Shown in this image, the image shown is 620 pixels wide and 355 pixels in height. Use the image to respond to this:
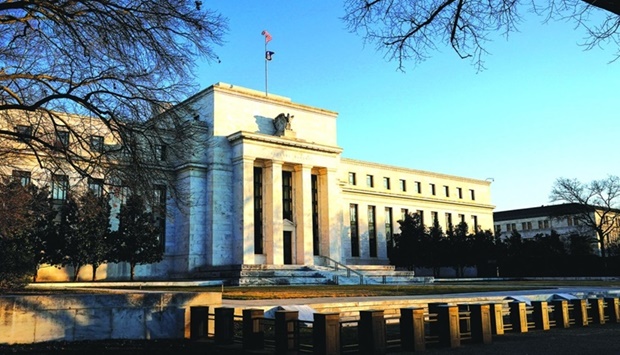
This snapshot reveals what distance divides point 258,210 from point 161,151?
3270 centimetres

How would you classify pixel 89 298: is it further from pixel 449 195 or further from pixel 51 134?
pixel 449 195

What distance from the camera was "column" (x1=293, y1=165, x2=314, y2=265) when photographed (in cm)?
4612

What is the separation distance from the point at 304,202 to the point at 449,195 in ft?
101

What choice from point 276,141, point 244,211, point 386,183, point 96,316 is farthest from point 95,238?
point 386,183

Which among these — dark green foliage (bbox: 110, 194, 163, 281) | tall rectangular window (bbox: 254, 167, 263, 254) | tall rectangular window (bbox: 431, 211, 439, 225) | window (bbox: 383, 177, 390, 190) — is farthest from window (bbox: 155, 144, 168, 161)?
tall rectangular window (bbox: 431, 211, 439, 225)

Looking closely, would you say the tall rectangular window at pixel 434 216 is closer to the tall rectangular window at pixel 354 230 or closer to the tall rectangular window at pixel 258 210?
the tall rectangular window at pixel 354 230

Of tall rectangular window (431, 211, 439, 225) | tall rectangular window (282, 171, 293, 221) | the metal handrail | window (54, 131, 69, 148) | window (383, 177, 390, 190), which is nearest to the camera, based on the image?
window (54, 131, 69, 148)

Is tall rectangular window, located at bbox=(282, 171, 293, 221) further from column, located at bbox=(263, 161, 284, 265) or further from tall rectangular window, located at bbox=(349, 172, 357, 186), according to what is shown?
tall rectangular window, located at bbox=(349, 172, 357, 186)

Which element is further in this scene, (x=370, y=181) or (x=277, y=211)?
(x=370, y=181)

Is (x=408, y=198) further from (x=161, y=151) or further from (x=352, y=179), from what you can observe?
(x=161, y=151)

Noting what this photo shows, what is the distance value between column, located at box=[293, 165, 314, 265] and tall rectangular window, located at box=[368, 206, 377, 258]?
15.2m

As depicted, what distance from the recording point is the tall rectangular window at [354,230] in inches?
2322

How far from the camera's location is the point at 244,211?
43.4 metres

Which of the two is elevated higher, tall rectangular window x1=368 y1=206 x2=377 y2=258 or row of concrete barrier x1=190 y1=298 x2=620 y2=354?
tall rectangular window x1=368 y1=206 x2=377 y2=258
